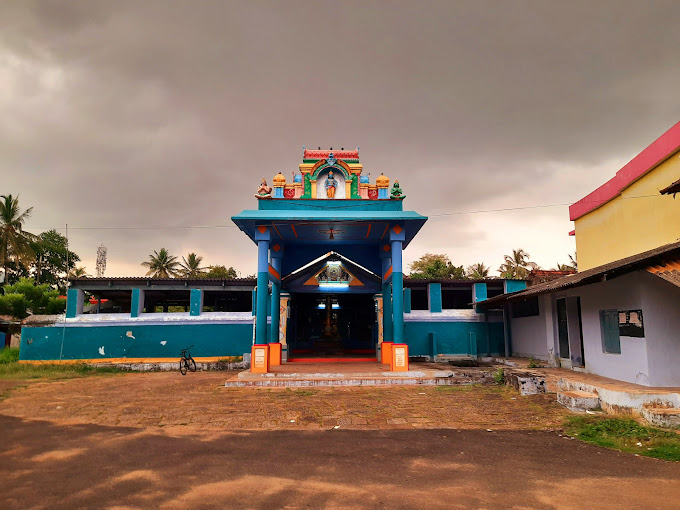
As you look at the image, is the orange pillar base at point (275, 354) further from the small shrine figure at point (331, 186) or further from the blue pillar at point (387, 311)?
the small shrine figure at point (331, 186)

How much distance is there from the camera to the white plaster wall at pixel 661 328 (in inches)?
355

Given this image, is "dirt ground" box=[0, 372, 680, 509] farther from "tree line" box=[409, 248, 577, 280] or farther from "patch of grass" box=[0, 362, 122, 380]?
"tree line" box=[409, 248, 577, 280]

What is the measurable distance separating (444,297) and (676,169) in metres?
14.6

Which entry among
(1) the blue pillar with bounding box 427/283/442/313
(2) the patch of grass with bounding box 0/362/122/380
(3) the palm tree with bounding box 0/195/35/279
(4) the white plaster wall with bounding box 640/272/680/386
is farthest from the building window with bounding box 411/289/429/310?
(3) the palm tree with bounding box 0/195/35/279

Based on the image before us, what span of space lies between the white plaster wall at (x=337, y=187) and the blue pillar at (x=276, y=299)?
125 inches

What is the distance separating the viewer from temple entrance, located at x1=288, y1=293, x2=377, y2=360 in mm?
21734

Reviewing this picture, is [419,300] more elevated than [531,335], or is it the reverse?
[419,300]

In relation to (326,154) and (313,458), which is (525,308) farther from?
(313,458)

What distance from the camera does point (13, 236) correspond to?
29141mm

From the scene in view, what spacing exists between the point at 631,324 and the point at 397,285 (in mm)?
6845

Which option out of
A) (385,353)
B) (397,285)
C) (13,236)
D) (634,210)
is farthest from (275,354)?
(13,236)

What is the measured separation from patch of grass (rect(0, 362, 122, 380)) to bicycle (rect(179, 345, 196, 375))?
107 inches

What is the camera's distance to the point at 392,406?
31.5ft

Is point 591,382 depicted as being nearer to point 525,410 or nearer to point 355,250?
point 525,410
